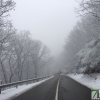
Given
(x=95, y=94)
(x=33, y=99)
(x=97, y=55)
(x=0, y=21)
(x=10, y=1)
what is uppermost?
(x=10, y=1)

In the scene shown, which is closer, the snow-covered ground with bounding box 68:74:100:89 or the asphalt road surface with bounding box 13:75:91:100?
the asphalt road surface with bounding box 13:75:91:100

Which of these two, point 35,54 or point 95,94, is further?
point 35,54

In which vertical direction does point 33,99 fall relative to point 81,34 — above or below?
below

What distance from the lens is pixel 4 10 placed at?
15945 mm

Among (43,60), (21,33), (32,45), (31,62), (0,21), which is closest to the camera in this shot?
(0,21)

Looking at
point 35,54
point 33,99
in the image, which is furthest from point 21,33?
point 33,99

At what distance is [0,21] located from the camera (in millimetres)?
16922

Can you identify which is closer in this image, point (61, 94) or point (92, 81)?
point (61, 94)

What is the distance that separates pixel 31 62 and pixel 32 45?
11193 millimetres

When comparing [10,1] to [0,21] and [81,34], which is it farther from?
[81,34]

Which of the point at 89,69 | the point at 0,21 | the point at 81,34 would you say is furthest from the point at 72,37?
the point at 0,21

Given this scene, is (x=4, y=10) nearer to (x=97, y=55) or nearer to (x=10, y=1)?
(x=10, y=1)

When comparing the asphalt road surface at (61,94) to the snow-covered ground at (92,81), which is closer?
the asphalt road surface at (61,94)

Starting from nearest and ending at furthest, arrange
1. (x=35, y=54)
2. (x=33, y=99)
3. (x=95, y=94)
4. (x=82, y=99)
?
(x=95, y=94)
(x=82, y=99)
(x=33, y=99)
(x=35, y=54)
